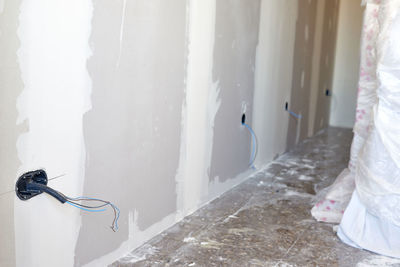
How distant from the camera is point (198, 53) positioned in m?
2.34

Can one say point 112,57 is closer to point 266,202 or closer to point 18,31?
point 18,31

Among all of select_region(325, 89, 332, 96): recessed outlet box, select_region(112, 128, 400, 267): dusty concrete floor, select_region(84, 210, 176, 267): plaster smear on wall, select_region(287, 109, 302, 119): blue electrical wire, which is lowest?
select_region(112, 128, 400, 267): dusty concrete floor

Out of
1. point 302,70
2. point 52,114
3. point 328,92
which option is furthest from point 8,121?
point 328,92

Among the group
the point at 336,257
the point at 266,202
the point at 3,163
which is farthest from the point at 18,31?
the point at 266,202

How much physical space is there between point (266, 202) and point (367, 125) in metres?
0.80

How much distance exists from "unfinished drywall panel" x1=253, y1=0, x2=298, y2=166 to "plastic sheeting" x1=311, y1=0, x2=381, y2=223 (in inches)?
37.1

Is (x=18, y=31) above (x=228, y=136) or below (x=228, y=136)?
above

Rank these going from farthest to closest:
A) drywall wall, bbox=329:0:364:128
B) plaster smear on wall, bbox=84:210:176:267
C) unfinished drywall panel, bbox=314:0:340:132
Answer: drywall wall, bbox=329:0:364:128 → unfinished drywall panel, bbox=314:0:340:132 → plaster smear on wall, bbox=84:210:176:267

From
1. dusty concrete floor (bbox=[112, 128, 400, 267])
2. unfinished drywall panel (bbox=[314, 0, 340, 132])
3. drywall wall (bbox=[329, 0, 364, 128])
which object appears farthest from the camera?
drywall wall (bbox=[329, 0, 364, 128])

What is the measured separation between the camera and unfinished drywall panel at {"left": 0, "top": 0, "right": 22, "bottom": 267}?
4.02 ft

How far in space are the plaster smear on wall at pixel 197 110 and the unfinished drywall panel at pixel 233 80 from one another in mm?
87

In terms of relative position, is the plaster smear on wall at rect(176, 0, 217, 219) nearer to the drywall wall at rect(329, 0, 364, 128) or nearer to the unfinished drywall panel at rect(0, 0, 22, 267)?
the unfinished drywall panel at rect(0, 0, 22, 267)

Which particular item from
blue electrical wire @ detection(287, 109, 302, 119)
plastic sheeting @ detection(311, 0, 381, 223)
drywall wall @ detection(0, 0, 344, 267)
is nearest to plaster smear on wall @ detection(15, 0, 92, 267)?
drywall wall @ detection(0, 0, 344, 267)

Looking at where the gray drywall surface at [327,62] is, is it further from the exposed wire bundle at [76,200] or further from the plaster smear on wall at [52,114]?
the plaster smear on wall at [52,114]
